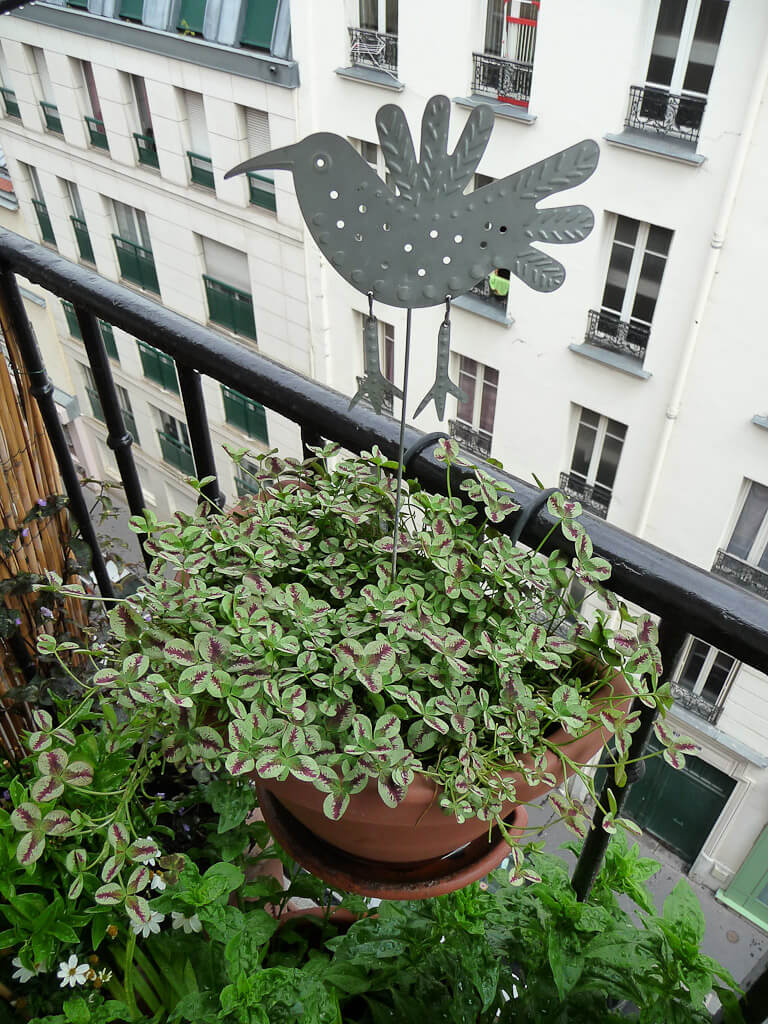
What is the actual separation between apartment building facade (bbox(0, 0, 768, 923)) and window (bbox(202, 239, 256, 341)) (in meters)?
0.02

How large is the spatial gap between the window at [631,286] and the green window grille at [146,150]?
366 cm

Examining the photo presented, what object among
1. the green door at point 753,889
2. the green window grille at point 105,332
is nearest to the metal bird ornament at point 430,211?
the green door at point 753,889

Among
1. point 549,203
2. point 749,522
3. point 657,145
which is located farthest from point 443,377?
point 749,522

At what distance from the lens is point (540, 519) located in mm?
647

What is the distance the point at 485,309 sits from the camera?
14.4 feet

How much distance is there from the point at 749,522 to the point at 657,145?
1901mm

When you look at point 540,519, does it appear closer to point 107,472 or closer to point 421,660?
point 421,660

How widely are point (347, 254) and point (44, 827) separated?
1.56 feet

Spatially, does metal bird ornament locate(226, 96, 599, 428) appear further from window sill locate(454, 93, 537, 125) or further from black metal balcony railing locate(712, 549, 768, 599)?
black metal balcony railing locate(712, 549, 768, 599)

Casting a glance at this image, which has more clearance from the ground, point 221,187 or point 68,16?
point 68,16

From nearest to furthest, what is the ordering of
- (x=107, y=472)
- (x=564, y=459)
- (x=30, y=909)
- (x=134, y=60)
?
(x=30, y=909) → (x=564, y=459) → (x=134, y=60) → (x=107, y=472)

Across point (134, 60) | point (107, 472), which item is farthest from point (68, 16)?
point (107, 472)

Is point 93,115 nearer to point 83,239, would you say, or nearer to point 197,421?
point 83,239

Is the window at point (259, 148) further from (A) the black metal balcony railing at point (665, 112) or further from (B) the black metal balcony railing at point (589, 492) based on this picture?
(B) the black metal balcony railing at point (589, 492)
